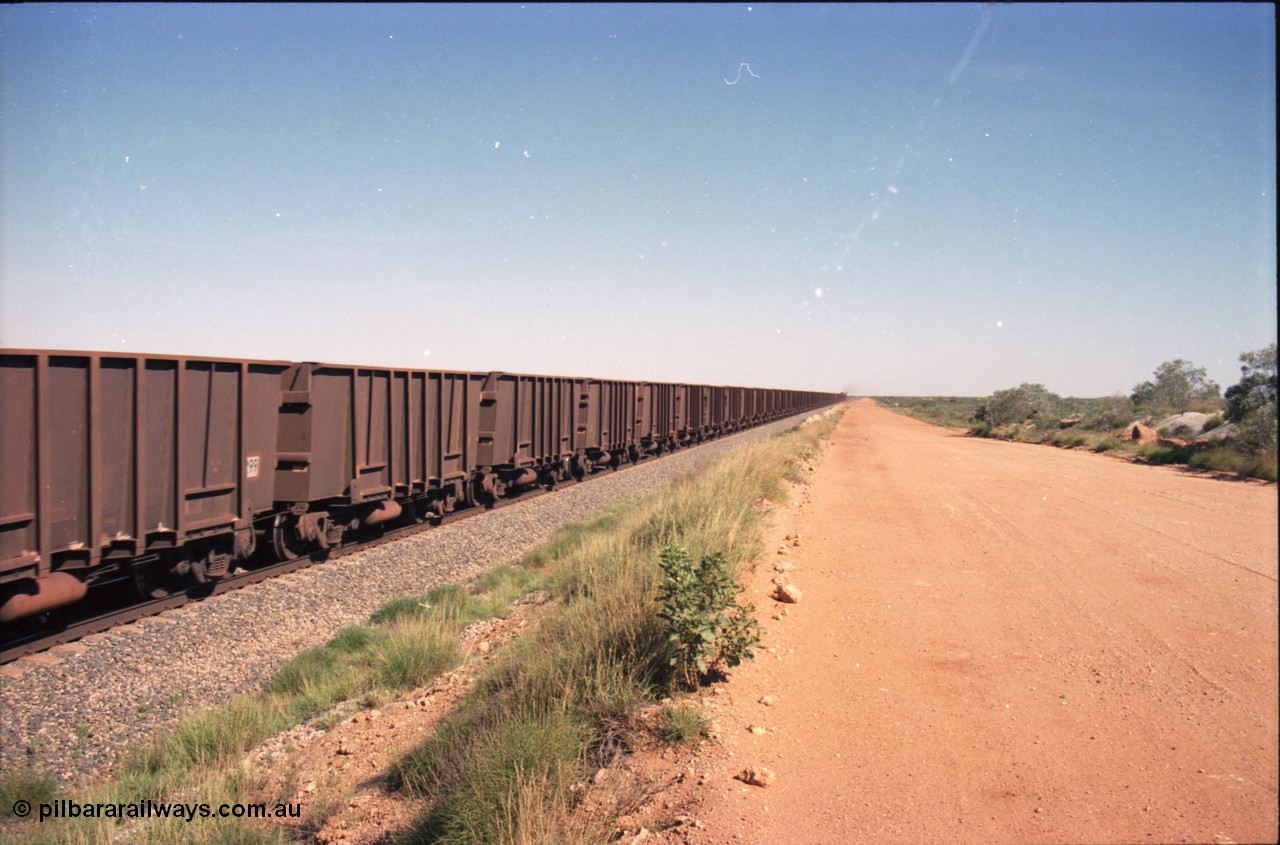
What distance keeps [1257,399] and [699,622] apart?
417cm

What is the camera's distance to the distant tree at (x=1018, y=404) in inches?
1865

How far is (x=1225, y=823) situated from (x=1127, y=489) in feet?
46.4

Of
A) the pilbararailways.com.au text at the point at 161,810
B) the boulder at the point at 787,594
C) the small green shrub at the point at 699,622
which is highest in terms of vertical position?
the small green shrub at the point at 699,622

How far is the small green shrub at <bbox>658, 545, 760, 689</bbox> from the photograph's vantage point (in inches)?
235

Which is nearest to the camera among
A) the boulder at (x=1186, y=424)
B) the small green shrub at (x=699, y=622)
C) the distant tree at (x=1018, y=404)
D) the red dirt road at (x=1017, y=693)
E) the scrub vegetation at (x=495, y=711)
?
the red dirt road at (x=1017, y=693)

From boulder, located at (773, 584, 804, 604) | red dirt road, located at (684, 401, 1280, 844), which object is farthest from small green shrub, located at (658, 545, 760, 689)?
boulder, located at (773, 584, 804, 604)

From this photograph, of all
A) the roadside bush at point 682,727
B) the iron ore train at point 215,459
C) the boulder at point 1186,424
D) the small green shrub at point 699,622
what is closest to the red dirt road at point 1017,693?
the roadside bush at point 682,727

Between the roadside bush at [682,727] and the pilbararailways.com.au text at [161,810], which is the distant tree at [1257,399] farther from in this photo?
the pilbararailways.com.au text at [161,810]

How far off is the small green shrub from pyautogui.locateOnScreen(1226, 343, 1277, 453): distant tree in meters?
3.85

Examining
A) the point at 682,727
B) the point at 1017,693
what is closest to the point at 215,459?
the point at 682,727

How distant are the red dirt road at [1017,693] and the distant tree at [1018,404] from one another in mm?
38692

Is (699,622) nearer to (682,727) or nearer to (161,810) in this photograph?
(682,727)

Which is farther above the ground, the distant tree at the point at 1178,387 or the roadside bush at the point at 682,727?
the distant tree at the point at 1178,387

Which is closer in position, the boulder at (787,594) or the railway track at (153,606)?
the railway track at (153,606)
